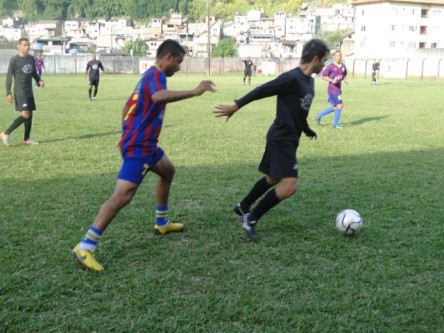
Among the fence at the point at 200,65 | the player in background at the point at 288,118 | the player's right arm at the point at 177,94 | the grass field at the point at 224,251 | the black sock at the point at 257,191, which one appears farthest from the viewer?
the fence at the point at 200,65

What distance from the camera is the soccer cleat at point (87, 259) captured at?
402cm

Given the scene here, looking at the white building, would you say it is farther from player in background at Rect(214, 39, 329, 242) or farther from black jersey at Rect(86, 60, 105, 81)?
player in background at Rect(214, 39, 329, 242)

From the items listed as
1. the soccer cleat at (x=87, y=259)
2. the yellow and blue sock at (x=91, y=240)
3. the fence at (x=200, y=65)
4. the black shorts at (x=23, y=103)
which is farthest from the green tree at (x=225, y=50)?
the soccer cleat at (x=87, y=259)

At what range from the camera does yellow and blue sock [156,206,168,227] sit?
4.91 metres

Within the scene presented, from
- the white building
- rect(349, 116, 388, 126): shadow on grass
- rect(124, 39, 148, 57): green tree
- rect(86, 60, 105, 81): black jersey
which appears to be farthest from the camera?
rect(124, 39, 148, 57): green tree

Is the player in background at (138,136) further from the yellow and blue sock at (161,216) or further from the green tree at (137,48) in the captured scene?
the green tree at (137,48)

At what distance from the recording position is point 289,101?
4.70 metres

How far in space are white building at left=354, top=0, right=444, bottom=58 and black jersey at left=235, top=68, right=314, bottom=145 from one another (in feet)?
237

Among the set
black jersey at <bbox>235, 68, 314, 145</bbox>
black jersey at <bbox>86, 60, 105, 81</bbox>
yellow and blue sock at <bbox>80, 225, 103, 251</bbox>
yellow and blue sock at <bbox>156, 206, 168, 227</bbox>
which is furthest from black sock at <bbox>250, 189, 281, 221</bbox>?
black jersey at <bbox>86, 60, 105, 81</bbox>

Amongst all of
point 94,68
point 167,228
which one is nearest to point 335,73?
point 167,228

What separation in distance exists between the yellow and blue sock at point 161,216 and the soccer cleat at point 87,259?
931mm

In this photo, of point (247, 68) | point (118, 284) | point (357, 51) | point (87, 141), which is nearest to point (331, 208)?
point (118, 284)

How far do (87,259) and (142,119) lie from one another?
47.5 inches

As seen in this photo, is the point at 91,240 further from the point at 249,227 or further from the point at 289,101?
the point at 289,101
